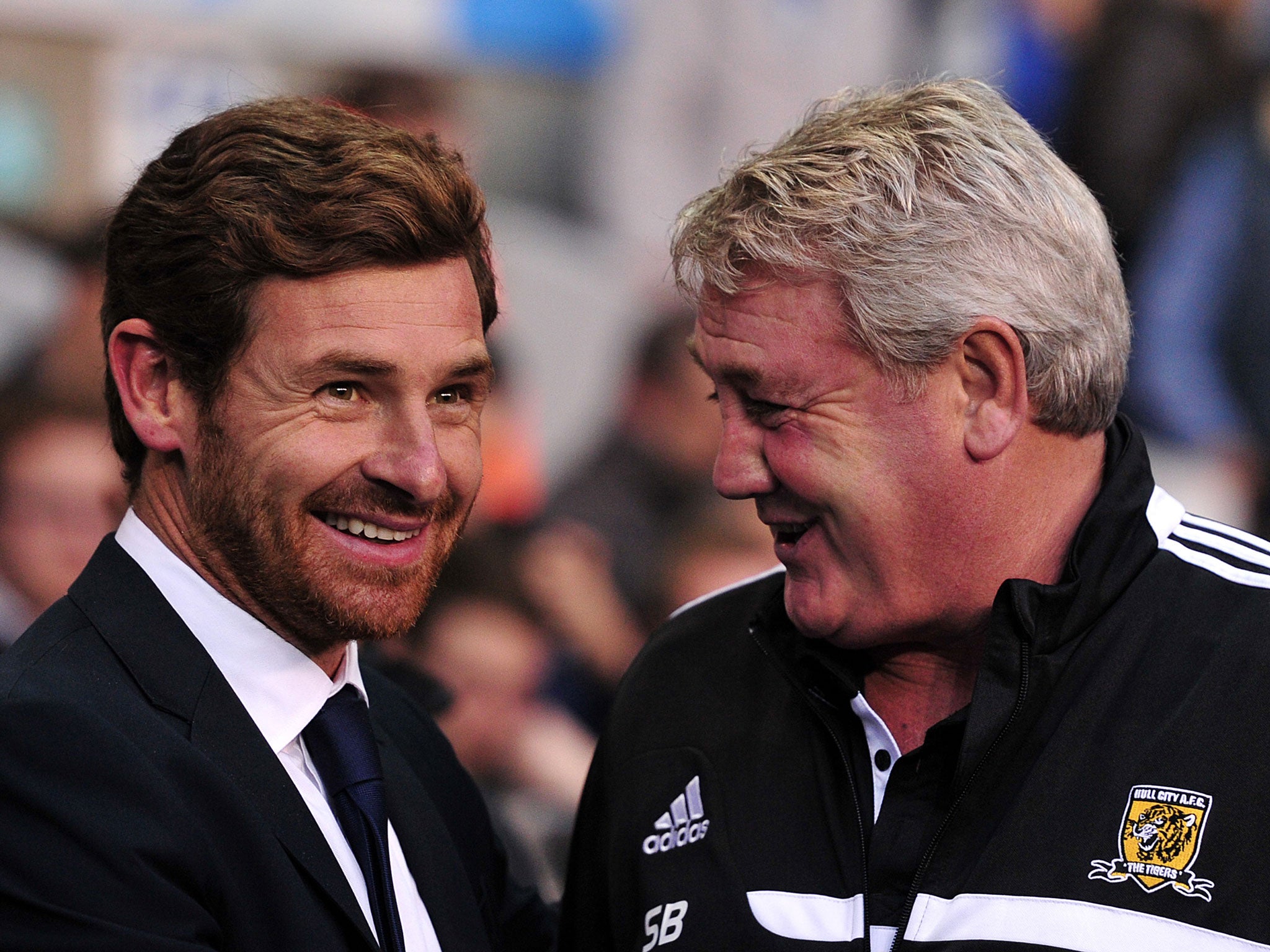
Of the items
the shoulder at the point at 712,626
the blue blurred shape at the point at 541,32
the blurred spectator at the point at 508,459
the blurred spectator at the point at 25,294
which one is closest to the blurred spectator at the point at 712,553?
the blurred spectator at the point at 508,459

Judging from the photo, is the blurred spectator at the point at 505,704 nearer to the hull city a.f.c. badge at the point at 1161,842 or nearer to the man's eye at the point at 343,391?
the man's eye at the point at 343,391

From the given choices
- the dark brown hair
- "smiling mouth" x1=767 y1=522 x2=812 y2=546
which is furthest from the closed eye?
the dark brown hair

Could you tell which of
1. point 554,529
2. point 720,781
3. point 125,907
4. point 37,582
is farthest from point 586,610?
point 125,907

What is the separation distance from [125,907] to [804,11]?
501cm

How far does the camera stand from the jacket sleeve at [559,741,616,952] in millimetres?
2555

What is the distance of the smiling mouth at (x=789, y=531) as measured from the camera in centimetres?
236

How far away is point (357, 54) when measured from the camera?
5234mm

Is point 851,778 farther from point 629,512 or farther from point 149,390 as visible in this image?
point 629,512

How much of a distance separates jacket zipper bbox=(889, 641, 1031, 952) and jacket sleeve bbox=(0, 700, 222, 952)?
986mm

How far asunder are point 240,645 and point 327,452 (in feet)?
1.05

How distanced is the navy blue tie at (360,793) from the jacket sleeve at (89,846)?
29 centimetres

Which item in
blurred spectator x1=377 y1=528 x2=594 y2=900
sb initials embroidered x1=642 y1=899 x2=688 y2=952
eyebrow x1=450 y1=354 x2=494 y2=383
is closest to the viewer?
eyebrow x1=450 y1=354 x2=494 y2=383

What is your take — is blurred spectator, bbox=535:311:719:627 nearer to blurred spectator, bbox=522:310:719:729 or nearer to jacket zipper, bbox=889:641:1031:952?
blurred spectator, bbox=522:310:719:729

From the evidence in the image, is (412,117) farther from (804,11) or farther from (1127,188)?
(1127,188)
